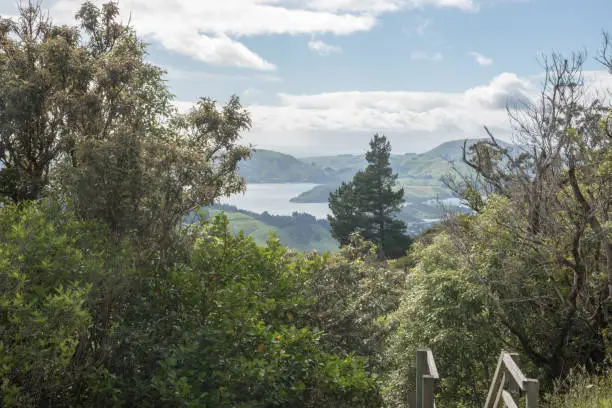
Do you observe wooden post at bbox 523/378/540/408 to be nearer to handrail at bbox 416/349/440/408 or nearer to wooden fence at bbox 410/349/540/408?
wooden fence at bbox 410/349/540/408

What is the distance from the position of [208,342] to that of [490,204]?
12.0 meters

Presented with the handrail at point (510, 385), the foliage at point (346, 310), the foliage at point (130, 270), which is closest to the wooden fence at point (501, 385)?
the handrail at point (510, 385)

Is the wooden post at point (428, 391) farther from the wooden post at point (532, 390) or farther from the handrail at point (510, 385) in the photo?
the wooden post at point (532, 390)

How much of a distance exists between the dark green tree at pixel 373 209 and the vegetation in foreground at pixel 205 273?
124 ft

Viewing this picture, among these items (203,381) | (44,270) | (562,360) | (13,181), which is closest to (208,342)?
(203,381)

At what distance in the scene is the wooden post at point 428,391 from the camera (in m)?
6.12

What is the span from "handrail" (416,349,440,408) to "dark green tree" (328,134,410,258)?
4822 centimetres

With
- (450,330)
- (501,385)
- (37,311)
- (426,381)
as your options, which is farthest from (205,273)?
(450,330)

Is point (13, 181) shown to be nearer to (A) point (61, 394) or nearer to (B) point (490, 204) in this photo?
(A) point (61, 394)

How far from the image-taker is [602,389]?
830 centimetres

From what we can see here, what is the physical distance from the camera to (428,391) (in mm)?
6148

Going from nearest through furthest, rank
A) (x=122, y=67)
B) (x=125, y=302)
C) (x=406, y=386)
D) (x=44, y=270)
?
1. (x=44, y=270)
2. (x=125, y=302)
3. (x=122, y=67)
4. (x=406, y=386)

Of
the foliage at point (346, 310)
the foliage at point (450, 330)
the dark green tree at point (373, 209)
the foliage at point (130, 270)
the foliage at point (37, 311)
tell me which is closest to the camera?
the foliage at point (37, 311)

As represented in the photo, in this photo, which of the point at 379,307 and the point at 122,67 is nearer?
the point at 122,67
